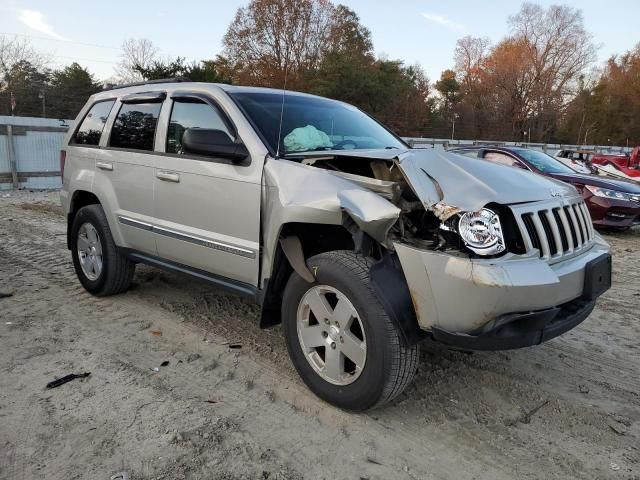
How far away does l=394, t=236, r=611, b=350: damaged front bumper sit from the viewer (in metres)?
2.33

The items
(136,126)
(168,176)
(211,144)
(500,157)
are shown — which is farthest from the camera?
(500,157)

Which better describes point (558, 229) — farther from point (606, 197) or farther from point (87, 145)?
point (606, 197)

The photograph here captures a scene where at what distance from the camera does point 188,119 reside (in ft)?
12.5

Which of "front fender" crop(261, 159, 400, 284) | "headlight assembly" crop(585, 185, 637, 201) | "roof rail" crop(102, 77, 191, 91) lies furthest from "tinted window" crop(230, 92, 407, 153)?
"headlight assembly" crop(585, 185, 637, 201)

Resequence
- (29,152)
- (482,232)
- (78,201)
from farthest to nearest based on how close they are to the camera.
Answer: (29,152)
(78,201)
(482,232)

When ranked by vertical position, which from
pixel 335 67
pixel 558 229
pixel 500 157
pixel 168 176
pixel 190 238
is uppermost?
pixel 335 67

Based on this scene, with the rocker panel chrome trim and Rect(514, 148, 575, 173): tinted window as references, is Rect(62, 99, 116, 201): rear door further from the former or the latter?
Rect(514, 148, 575, 173): tinted window

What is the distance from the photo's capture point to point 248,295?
3354 mm

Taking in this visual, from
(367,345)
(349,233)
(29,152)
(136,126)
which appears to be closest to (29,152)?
(29,152)

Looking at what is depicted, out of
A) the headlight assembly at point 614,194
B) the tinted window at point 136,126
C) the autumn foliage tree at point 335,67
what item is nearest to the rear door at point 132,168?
the tinted window at point 136,126

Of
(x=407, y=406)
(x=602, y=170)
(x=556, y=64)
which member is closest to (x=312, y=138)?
(x=407, y=406)

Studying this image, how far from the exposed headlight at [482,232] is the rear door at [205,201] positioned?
4.31 feet

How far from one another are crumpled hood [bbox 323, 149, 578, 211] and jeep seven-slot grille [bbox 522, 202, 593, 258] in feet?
0.33

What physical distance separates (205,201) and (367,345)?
159 cm
